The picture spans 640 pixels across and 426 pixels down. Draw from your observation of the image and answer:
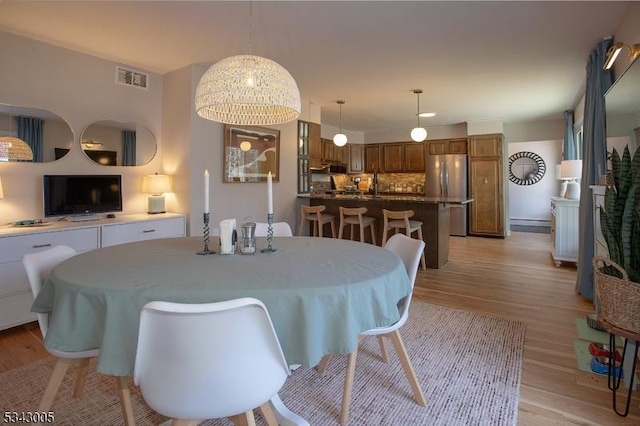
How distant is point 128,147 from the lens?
12.5 feet

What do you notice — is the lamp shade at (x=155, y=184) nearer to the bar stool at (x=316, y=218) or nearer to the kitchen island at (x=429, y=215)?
the bar stool at (x=316, y=218)

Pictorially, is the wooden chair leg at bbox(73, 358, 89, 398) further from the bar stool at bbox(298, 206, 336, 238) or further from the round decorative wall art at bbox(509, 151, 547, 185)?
the round decorative wall art at bbox(509, 151, 547, 185)

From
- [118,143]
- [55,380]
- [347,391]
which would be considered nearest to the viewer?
[55,380]

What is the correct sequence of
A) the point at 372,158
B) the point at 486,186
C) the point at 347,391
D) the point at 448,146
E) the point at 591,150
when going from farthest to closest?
the point at 372,158 → the point at 448,146 → the point at 486,186 → the point at 591,150 → the point at 347,391

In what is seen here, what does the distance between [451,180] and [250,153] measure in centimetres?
459

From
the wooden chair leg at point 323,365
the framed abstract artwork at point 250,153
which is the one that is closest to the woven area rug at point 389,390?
the wooden chair leg at point 323,365

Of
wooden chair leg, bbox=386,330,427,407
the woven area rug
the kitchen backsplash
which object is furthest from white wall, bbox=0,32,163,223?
the kitchen backsplash

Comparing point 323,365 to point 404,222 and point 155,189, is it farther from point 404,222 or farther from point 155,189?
point 155,189

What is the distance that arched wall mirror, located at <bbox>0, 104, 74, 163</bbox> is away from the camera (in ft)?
9.71

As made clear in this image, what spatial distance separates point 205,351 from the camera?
99 cm

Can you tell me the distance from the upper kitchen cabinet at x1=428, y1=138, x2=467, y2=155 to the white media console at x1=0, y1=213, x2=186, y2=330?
6.37 m

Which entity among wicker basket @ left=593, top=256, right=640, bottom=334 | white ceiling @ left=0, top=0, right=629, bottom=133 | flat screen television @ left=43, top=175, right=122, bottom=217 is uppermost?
white ceiling @ left=0, top=0, right=629, bottom=133

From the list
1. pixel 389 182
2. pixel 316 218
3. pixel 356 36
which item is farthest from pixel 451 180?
pixel 356 36

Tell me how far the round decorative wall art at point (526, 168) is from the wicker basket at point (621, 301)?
297 inches
